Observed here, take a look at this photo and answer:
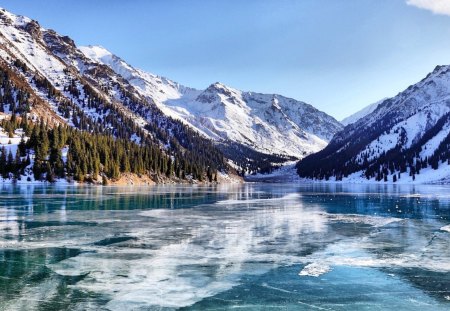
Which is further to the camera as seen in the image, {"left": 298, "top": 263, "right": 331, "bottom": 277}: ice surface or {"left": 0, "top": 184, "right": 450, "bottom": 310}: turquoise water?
{"left": 298, "top": 263, "right": 331, "bottom": 277}: ice surface

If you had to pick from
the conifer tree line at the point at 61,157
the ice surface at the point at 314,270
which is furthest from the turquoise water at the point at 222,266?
the conifer tree line at the point at 61,157

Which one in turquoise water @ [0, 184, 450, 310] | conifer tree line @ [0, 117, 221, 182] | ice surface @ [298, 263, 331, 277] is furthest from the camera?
conifer tree line @ [0, 117, 221, 182]

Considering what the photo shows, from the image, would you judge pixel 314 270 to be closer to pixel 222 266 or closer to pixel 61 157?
pixel 222 266

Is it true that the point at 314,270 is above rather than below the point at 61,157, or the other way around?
below

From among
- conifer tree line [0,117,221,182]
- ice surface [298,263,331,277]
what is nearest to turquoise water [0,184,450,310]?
ice surface [298,263,331,277]

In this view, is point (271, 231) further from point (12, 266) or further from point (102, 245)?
point (12, 266)

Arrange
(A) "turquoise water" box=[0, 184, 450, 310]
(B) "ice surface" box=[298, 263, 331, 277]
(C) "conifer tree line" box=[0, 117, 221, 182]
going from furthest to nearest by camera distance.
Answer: (C) "conifer tree line" box=[0, 117, 221, 182] → (B) "ice surface" box=[298, 263, 331, 277] → (A) "turquoise water" box=[0, 184, 450, 310]

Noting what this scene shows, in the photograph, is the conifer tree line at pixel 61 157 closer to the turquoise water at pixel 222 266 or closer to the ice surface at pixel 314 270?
the turquoise water at pixel 222 266

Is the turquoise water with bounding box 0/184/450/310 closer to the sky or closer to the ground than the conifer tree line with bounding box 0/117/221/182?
closer to the ground

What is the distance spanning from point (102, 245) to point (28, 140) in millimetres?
138600

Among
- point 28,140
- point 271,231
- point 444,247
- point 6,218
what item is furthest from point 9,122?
point 444,247

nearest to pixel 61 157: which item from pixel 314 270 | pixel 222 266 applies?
pixel 222 266

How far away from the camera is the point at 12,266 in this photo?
20344mm

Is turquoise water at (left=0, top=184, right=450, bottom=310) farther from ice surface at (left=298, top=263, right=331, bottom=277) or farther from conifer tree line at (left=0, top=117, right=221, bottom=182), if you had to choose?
conifer tree line at (left=0, top=117, right=221, bottom=182)
